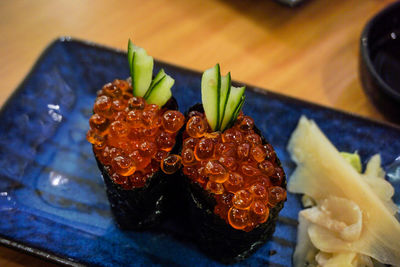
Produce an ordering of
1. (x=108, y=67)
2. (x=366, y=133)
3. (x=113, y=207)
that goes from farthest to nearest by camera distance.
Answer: (x=108, y=67), (x=366, y=133), (x=113, y=207)

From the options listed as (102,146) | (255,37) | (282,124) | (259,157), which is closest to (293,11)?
(255,37)

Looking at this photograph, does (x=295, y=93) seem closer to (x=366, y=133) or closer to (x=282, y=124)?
(x=282, y=124)

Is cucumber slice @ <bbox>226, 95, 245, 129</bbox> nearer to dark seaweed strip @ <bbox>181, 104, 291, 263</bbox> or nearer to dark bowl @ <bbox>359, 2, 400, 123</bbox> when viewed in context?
dark seaweed strip @ <bbox>181, 104, 291, 263</bbox>

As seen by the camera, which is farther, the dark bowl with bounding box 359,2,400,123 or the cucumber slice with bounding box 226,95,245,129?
the dark bowl with bounding box 359,2,400,123

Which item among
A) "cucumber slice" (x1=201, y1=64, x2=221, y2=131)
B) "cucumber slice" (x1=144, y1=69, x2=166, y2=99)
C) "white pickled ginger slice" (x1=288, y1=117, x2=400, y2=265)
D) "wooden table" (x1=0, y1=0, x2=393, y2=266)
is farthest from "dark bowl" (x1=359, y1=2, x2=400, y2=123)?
"cucumber slice" (x1=144, y1=69, x2=166, y2=99)

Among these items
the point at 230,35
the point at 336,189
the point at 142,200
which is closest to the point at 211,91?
the point at 142,200

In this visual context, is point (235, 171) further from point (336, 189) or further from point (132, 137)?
point (336, 189)

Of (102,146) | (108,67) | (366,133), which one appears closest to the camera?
(102,146)
